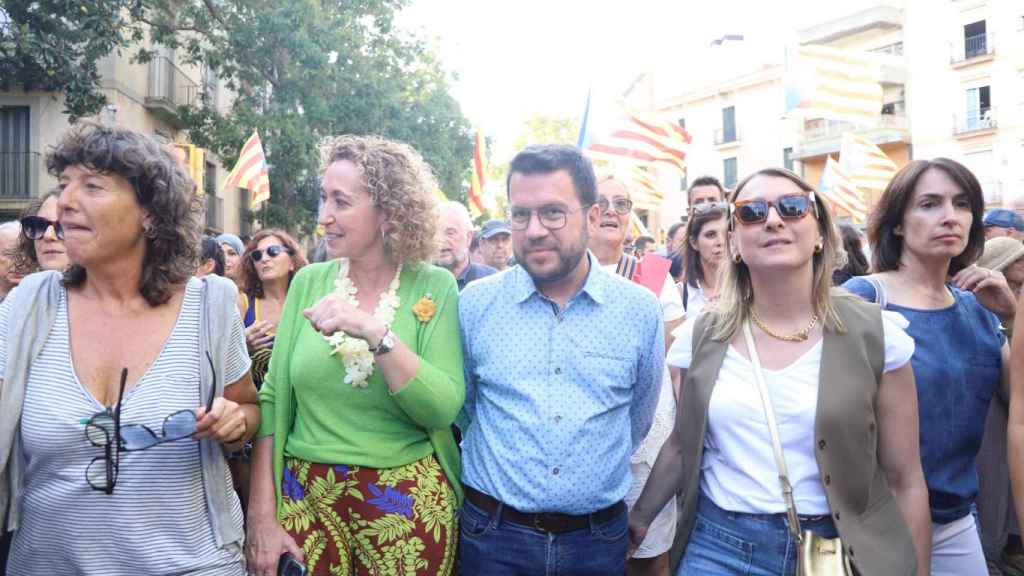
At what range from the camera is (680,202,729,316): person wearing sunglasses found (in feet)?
17.5

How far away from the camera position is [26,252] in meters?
4.38

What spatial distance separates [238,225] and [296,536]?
2898 cm

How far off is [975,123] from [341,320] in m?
36.1

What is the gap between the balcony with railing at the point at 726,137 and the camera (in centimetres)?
4097

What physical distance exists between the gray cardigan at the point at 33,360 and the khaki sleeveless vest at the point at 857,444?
5.44 ft

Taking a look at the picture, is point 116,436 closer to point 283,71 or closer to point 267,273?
point 267,273

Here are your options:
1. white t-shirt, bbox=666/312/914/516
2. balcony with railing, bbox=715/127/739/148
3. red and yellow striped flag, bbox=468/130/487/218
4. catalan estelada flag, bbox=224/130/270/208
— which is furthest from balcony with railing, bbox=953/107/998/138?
white t-shirt, bbox=666/312/914/516

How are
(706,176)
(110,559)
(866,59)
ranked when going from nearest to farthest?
1. (110,559)
2. (706,176)
3. (866,59)

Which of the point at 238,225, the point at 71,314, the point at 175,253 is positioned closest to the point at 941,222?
the point at 175,253

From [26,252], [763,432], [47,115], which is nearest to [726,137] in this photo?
[47,115]

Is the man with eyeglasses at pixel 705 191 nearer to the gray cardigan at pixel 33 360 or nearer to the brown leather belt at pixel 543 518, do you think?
the brown leather belt at pixel 543 518

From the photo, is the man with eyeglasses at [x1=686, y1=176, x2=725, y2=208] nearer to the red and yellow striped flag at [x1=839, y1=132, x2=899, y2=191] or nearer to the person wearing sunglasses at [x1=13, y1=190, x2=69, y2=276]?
the person wearing sunglasses at [x1=13, y1=190, x2=69, y2=276]

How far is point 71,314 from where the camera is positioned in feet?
8.85

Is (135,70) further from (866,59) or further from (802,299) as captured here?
(802,299)
